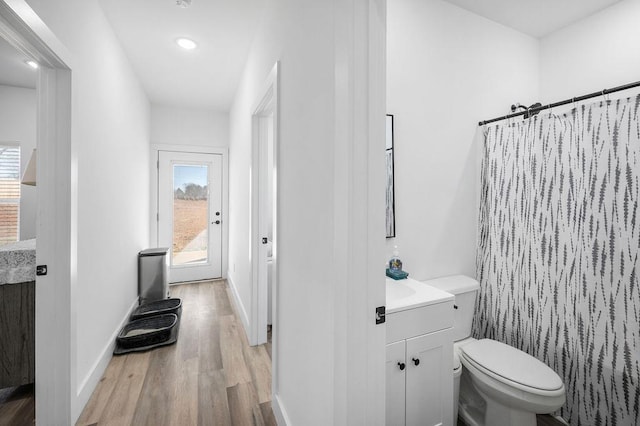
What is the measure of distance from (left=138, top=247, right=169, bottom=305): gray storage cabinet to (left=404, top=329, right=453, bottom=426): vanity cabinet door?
298cm

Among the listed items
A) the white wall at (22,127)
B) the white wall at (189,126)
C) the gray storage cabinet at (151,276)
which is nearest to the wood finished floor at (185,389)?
the gray storage cabinet at (151,276)

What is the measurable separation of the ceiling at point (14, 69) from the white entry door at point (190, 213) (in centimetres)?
159

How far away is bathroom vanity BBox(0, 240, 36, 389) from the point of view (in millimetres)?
1663

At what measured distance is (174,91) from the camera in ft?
11.4

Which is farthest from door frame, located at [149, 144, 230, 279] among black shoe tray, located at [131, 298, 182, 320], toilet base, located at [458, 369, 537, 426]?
toilet base, located at [458, 369, 537, 426]

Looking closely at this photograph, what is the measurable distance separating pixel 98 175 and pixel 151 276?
5.44ft

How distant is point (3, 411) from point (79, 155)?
1.56m

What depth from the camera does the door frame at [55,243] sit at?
144 centimetres

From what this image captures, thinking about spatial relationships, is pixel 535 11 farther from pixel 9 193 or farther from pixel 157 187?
pixel 9 193

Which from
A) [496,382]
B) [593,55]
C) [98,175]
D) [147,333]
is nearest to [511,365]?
[496,382]

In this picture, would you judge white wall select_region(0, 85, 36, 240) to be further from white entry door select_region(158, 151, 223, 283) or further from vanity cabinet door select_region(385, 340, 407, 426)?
vanity cabinet door select_region(385, 340, 407, 426)

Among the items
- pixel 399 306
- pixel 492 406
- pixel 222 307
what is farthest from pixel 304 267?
pixel 222 307

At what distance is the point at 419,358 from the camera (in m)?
1.29

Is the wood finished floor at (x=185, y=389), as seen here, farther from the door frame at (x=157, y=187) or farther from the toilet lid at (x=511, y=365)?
the door frame at (x=157, y=187)
